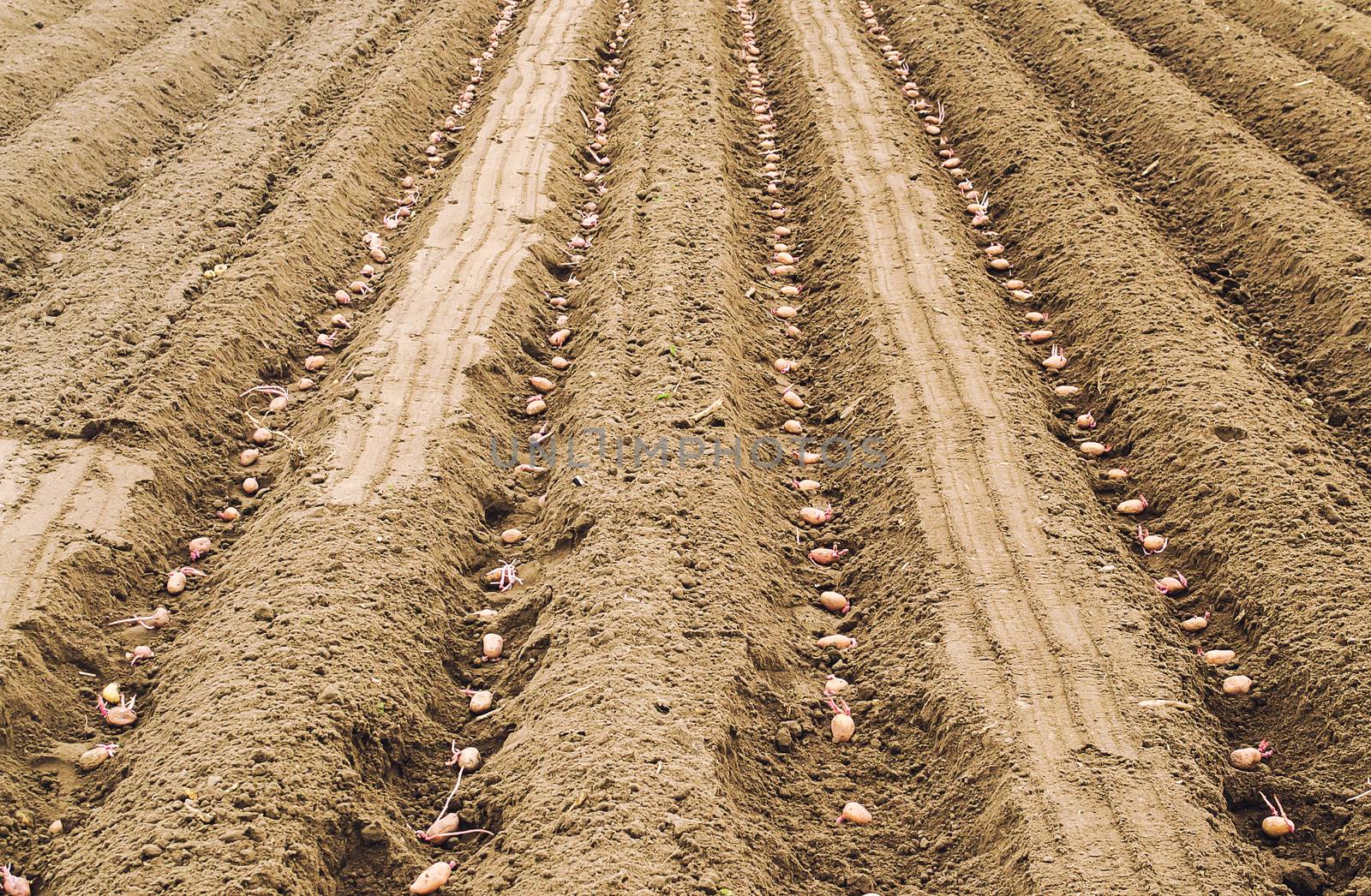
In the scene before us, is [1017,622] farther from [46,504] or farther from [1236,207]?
[46,504]

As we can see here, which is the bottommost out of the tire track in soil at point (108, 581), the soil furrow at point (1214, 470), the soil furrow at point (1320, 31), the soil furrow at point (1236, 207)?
the tire track in soil at point (108, 581)

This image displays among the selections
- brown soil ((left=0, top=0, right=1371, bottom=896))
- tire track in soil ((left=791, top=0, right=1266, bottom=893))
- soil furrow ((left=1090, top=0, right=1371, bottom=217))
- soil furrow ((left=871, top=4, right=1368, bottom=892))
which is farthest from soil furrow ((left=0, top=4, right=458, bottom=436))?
soil furrow ((left=1090, top=0, right=1371, bottom=217))

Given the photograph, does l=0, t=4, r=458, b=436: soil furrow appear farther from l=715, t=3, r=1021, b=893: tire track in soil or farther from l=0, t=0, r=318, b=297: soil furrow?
l=715, t=3, r=1021, b=893: tire track in soil

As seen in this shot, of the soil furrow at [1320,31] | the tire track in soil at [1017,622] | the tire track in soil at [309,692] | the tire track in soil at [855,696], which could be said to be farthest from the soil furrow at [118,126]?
the soil furrow at [1320,31]

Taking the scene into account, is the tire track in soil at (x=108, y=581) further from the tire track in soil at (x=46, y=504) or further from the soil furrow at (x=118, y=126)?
the soil furrow at (x=118, y=126)

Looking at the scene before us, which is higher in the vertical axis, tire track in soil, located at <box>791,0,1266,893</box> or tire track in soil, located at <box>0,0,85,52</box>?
tire track in soil, located at <box>0,0,85,52</box>
